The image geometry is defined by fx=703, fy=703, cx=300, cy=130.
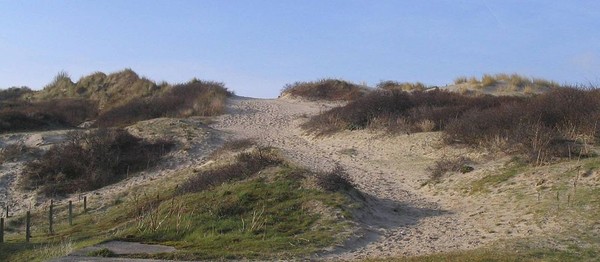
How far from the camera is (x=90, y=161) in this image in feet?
94.0

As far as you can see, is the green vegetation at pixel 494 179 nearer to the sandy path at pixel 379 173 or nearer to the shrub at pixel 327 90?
the sandy path at pixel 379 173

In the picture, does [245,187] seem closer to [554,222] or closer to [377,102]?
[554,222]

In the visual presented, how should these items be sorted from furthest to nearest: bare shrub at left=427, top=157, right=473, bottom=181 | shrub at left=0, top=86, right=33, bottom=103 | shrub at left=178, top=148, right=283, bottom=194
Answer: shrub at left=0, top=86, right=33, bottom=103, bare shrub at left=427, top=157, right=473, bottom=181, shrub at left=178, top=148, right=283, bottom=194

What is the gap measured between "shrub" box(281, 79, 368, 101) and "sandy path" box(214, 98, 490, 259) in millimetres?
2481

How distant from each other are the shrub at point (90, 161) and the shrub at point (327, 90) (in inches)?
656

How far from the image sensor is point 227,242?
48.2 feet

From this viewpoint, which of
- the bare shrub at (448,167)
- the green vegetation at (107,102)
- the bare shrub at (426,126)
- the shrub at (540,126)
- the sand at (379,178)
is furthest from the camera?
the green vegetation at (107,102)

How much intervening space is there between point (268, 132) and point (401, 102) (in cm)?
694

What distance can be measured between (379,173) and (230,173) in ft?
18.3

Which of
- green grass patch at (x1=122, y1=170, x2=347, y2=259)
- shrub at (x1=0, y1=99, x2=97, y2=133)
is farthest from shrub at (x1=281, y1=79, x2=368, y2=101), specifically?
green grass patch at (x1=122, y1=170, x2=347, y2=259)

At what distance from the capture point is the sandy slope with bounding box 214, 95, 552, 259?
14.6 m

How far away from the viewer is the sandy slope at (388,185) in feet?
48.0

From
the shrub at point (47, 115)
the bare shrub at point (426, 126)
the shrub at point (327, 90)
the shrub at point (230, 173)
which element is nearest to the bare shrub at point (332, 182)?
the shrub at point (230, 173)

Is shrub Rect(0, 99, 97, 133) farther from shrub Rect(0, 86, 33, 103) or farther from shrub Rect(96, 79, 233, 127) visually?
shrub Rect(0, 86, 33, 103)
